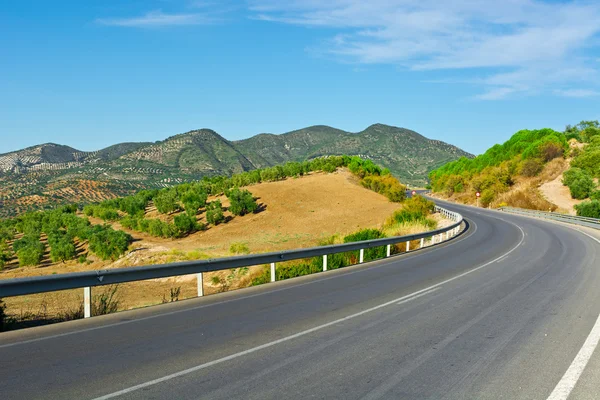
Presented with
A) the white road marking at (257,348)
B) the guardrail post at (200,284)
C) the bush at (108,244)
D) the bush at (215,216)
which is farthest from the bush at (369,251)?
the bush at (215,216)

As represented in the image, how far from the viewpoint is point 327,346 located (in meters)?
7.13

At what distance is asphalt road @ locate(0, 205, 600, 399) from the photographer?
5.46 meters

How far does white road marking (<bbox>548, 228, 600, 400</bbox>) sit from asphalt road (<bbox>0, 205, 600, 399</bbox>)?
0.06 meters

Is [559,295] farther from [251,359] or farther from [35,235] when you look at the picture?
[35,235]

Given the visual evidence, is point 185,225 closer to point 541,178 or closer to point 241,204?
point 241,204

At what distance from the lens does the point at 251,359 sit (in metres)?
6.48

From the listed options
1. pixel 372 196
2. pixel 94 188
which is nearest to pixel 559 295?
pixel 372 196

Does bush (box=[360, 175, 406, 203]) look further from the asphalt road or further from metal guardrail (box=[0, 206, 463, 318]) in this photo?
the asphalt road

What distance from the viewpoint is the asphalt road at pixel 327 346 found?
17.9 ft

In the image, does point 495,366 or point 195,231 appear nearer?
point 495,366

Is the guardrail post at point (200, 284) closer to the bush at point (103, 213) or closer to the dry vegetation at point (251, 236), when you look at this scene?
the dry vegetation at point (251, 236)

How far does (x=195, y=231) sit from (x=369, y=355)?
4351cm


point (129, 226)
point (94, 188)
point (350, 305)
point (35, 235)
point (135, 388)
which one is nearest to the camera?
point (135, 388)

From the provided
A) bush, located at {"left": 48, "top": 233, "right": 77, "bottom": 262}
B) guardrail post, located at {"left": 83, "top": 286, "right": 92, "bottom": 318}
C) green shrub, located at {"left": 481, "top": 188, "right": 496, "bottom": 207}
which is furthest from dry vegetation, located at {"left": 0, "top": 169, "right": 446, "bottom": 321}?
green shrub, located at {"left": 481, "top": 188, "right": 496, "bottom": 207}
